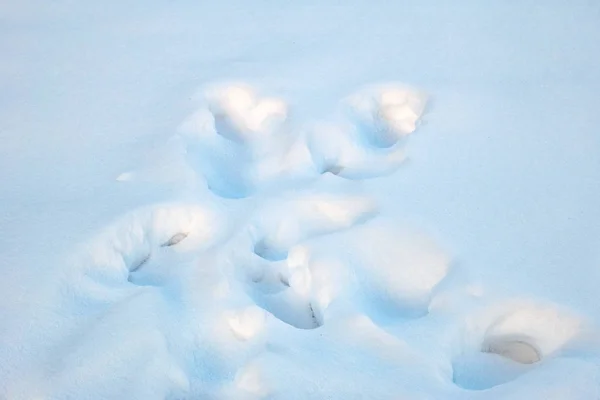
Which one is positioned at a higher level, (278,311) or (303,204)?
(303,204)

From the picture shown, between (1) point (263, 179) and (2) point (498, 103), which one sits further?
(2) point (498, 103)

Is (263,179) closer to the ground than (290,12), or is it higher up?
closer to the ground

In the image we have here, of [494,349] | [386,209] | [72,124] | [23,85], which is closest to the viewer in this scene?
[494,349]

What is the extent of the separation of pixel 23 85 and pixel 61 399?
932 millimetres

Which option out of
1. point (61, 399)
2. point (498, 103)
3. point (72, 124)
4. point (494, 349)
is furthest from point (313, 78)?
point (61, 399)

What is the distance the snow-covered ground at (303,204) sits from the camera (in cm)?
94

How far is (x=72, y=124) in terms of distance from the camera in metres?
1.40

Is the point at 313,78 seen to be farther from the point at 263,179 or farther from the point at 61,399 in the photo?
the point at 61,399

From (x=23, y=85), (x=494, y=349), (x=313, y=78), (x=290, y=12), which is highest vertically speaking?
(x=290, y=12)

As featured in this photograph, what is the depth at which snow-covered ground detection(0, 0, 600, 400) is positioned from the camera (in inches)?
37.0

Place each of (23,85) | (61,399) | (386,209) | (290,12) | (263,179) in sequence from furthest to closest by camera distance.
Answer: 1. (290,12)
2. (23,85)
3. (263,179)
4. (386,209)
5. (61,399)

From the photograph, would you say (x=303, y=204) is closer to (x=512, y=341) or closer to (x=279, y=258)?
(x=279, y=258)

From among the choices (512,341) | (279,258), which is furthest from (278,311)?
(512,341)

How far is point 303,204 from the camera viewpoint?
3.95 feet
